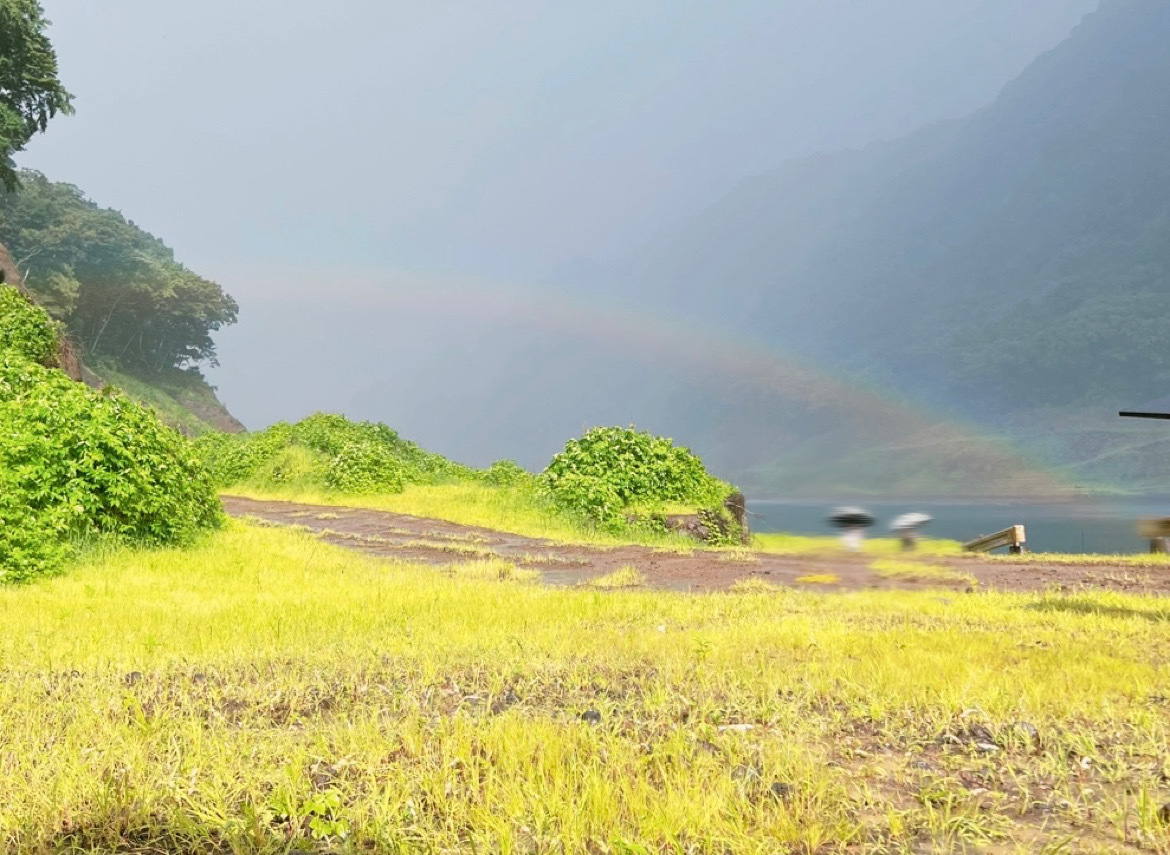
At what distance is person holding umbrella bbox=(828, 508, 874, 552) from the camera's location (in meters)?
5.56

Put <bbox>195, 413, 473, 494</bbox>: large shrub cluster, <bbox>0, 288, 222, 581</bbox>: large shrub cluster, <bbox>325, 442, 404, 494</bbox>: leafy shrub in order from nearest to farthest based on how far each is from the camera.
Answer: <bbox>0, 288, 222, 581</bbox>: large shrub cluster
<bbox>325, 442, 404, 494</bbox>: leafy shrub
<bbox>195, 413, 473, 494</bbox>: large shrub cluster

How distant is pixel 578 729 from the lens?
417cm

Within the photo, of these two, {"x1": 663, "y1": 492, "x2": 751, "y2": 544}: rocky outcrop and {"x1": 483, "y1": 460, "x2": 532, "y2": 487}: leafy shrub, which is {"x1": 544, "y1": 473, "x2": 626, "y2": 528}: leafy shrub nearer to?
{"x1": 663, "y1": 492, "x2": 751, "y2": 544}: rocky outcrop

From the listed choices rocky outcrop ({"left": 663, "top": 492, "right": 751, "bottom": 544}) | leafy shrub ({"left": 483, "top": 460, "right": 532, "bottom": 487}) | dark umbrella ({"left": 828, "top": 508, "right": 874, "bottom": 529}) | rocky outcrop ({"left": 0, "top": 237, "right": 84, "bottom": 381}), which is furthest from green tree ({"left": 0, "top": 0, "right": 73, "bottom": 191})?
dark umbrella ({"left": 828, "top": 508, "right": 874, "bottom": 529})

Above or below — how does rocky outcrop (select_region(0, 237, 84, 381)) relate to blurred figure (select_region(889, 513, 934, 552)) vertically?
above

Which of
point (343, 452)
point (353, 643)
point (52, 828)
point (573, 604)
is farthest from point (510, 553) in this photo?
point (343, 452)

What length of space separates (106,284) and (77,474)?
54115mm

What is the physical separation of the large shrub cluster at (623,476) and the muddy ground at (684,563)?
219 cm

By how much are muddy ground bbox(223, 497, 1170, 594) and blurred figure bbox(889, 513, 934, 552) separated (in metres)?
0.32

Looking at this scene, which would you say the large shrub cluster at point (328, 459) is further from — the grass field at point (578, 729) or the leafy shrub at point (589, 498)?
the grass field at point (578, 729)

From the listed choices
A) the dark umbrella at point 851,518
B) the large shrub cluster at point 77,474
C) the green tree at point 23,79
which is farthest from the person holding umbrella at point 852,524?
the green tree at point 23,79

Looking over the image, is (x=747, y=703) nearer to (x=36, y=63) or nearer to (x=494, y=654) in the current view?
(x=494, y=654)

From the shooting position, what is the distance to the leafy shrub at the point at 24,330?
16.7m

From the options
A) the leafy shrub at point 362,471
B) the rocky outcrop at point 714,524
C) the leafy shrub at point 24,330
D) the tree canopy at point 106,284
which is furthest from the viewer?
the tree canopy at point 106,284
